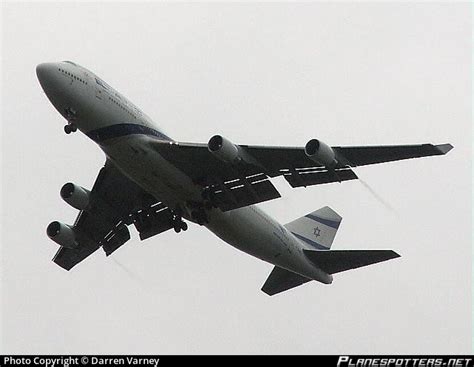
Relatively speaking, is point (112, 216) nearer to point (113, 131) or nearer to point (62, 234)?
point (62, 234)

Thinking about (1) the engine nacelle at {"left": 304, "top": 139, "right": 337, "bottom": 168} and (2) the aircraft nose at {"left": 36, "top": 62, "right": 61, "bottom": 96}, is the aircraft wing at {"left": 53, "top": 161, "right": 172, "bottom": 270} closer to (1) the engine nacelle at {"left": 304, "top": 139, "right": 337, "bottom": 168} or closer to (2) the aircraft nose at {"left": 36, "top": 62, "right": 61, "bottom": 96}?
(2) the aircraft nose at {"left": 36, "top": 62, "right": 61, "bottom": 96}

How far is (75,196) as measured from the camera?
41.2 m

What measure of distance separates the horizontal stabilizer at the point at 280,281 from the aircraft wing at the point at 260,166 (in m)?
6.25

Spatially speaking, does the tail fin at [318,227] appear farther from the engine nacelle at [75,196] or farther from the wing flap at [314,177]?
the engine nacelle at [75,196]

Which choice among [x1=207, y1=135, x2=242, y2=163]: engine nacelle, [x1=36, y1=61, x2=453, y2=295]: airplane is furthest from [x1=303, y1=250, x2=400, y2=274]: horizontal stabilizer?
[x1=207, y1=135, x2=242, y2=163]: engine nacelle

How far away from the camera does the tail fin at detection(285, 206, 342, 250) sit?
153 feet

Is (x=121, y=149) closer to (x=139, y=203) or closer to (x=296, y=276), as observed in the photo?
(x=139, y=203)

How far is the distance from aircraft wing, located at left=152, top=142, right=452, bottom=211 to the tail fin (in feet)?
24.8

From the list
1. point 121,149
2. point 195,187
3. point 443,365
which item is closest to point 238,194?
point 195,187

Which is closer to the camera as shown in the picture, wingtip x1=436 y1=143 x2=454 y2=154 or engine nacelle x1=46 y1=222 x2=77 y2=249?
wingtip x1=436 y1=143 x2=454 y2=154

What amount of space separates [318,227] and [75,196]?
1321cm

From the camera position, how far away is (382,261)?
40.6 metres

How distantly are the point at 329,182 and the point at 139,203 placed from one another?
10.0 meters

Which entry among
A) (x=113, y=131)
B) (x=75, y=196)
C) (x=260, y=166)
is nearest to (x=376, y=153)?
(x=260, y=166)
